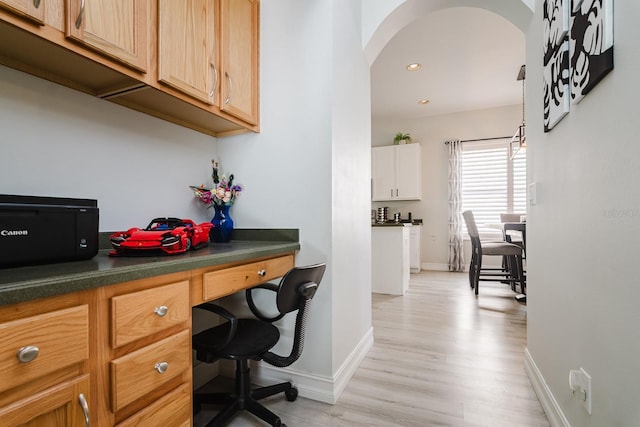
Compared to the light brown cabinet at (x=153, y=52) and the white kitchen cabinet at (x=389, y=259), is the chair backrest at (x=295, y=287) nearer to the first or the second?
the light brown cabinet at (x=153, y=52)

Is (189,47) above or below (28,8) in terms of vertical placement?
above

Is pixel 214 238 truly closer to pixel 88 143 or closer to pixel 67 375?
pixel 88 143

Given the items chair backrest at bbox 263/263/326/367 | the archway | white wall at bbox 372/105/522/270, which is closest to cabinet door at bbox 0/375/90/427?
chair backrest at bbox 263/263/326/367

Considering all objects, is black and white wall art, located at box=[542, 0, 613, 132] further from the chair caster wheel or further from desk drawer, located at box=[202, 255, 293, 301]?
the chair caster wheel

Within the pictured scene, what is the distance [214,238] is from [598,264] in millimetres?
1794

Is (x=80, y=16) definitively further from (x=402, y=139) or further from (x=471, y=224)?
(x=402, y=139)

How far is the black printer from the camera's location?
836 mm

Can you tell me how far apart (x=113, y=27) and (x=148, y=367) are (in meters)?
1.19

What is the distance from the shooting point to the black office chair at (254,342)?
4.12 feet

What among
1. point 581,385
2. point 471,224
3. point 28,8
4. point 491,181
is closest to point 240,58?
point 28,8

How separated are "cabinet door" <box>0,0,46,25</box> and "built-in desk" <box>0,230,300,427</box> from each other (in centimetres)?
74

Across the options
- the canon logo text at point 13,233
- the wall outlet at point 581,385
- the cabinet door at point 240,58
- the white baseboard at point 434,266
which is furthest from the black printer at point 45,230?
the white baseboard at point 434,266

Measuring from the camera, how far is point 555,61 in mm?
1370

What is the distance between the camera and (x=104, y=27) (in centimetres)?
107
